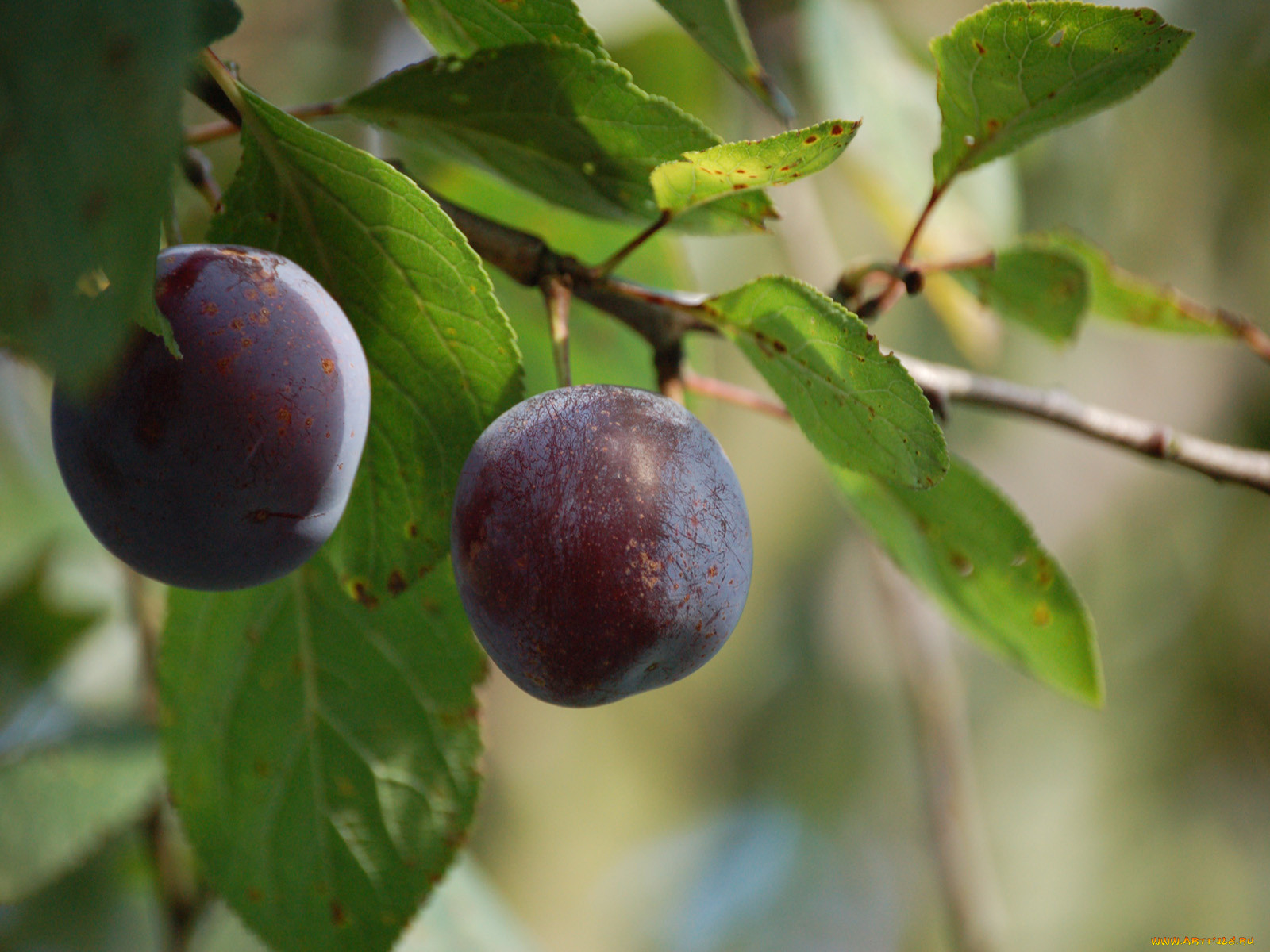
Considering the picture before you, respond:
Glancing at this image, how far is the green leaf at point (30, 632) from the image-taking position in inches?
43.8

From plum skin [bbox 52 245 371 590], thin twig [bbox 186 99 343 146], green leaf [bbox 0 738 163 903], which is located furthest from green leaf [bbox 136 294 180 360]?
green leaf [bbox 0 738 163 903]

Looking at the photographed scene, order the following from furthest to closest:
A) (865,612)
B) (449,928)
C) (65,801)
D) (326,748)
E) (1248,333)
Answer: (865,612)
(449,928)
(65,801)
(1248,333)
(326,748)

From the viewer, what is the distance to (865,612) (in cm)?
273

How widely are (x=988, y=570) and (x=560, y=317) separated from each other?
1.25 ft

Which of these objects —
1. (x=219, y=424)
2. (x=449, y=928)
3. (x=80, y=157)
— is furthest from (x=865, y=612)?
(x=80, y=157)

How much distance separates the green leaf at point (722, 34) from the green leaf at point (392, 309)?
0.19 meters

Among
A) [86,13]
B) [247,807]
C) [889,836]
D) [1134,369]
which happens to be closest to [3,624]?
[247,807]

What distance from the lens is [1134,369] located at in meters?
2.83

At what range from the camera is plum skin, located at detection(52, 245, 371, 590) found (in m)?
0.39

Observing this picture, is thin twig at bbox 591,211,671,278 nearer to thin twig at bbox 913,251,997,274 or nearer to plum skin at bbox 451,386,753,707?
plum skin at bbox 451,386,753,707

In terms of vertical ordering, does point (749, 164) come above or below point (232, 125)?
above

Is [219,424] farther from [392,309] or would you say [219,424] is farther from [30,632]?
[30,632]

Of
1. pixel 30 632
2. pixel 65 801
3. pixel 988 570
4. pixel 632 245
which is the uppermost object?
pixel 632 245

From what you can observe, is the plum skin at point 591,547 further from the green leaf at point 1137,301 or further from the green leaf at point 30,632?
the green leaf at point 30,632
